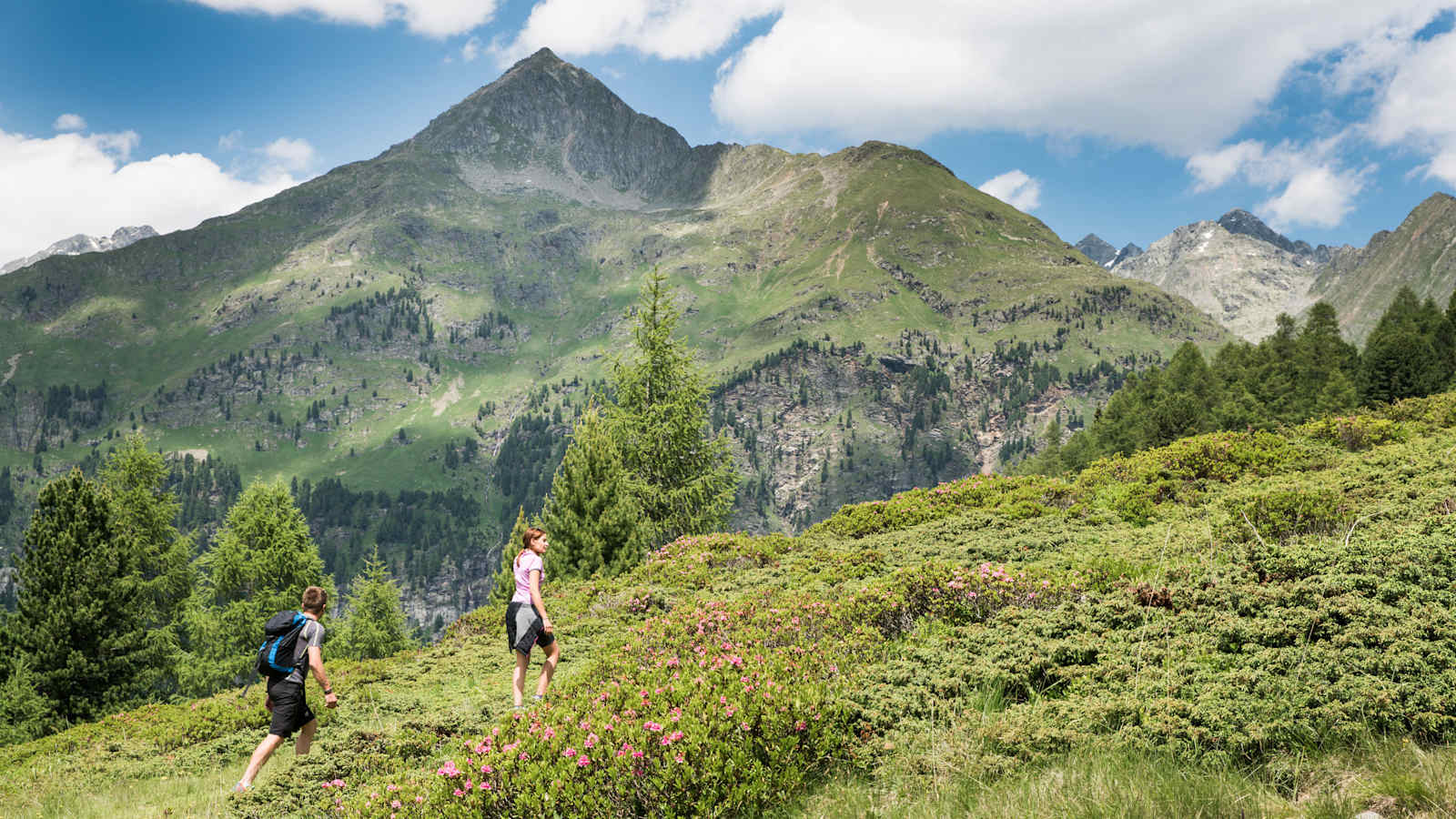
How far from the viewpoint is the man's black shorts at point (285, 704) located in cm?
1073

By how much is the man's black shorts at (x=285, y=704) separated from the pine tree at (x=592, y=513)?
13.9 metres

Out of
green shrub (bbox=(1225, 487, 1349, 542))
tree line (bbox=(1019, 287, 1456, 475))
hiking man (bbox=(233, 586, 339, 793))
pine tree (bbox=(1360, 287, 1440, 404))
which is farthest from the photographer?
tree line (bbox=(1019, 287, 1456, 475))

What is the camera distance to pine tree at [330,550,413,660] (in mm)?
54875

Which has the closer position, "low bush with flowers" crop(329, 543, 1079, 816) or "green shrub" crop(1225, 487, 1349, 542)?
"low bush with flowers" crop(329, 543, 1079, 816)

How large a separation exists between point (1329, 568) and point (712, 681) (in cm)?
710

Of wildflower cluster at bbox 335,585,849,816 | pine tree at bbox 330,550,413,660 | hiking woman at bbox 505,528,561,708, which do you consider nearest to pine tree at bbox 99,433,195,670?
pine tree at bbox 330,550,413,660

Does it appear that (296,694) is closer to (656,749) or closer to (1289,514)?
(656,749)

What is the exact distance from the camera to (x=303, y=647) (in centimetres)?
1088

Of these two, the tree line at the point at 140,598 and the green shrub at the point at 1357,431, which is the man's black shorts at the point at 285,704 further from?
the green shrub at the point at 1357,431

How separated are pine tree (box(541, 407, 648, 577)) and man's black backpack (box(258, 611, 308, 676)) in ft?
46.2

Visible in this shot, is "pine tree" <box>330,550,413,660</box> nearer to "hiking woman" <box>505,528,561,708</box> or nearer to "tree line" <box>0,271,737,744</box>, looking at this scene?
"tree line" <box>0,271,737,744</box>

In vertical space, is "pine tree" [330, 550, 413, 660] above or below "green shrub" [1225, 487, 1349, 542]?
below

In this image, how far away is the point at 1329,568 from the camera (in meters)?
7.86

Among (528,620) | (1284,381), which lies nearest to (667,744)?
(528,620)
